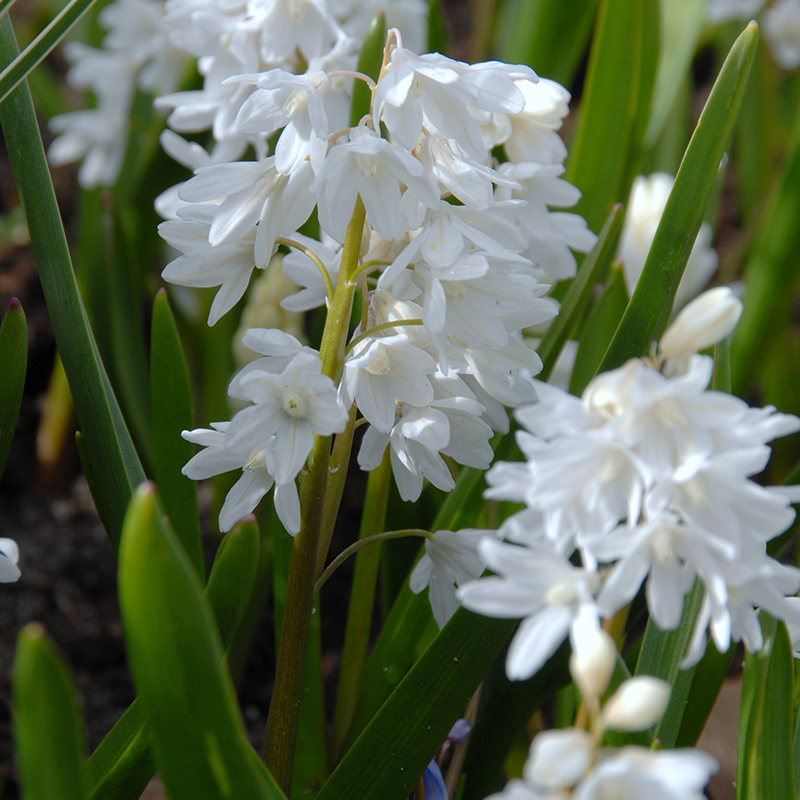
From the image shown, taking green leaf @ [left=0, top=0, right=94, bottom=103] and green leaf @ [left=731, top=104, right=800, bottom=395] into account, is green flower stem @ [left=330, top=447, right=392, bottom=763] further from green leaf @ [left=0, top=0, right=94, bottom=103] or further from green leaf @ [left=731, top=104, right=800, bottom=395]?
green leaf @ [left=731, top=104, right=800, bottom=395]

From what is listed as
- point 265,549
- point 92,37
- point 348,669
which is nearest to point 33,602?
point 265,549

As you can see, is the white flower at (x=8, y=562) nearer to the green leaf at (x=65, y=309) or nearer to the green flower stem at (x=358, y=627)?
the green leaf at (x=65, y=309)

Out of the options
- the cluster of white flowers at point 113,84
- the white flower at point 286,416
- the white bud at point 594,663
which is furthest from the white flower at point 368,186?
the cluster of white flowers at point 113,84

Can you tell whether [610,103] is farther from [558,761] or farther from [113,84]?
[558,761]

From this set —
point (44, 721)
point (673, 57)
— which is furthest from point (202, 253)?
point (673, 57)

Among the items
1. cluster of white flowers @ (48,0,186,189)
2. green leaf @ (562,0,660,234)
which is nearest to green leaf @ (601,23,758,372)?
green leaf @ (562,0,660,234)

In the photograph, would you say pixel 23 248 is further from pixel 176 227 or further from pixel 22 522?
pixel 176 227
